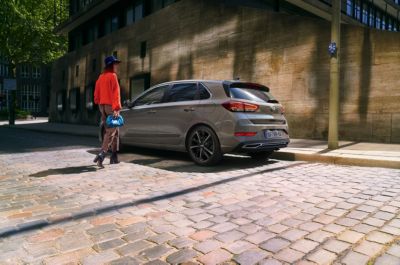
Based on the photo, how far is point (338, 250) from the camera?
2.45 meters

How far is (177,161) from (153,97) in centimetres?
161

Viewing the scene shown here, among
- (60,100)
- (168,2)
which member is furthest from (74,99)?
(168,2)

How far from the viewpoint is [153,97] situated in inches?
297

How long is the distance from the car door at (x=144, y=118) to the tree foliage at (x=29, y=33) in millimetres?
29944

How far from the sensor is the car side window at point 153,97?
738 centimetres

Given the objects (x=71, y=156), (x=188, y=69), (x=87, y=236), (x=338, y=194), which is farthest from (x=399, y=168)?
(x=188, y=69)

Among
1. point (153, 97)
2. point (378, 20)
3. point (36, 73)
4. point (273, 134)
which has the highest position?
point (36, 73)

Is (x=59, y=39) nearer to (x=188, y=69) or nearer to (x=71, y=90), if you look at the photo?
(x=71, y=90)

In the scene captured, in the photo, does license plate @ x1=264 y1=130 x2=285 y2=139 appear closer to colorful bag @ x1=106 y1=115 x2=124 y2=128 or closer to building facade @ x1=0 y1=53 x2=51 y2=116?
colorful bag @ x1=106 y1=115 x2=124 y2=128

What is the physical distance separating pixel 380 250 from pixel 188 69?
13.0 m

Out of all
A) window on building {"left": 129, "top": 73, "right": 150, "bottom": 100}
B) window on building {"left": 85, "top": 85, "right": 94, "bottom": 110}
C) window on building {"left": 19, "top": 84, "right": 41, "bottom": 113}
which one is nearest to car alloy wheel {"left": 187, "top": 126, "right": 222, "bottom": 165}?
window on building {"left": 129, "top": 73, "right": 150, "bottom": 100}

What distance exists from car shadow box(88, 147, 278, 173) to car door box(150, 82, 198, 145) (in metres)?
0.40

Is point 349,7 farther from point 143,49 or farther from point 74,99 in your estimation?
point 74,99

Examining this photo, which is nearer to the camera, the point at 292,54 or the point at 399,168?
the point at 399,168
